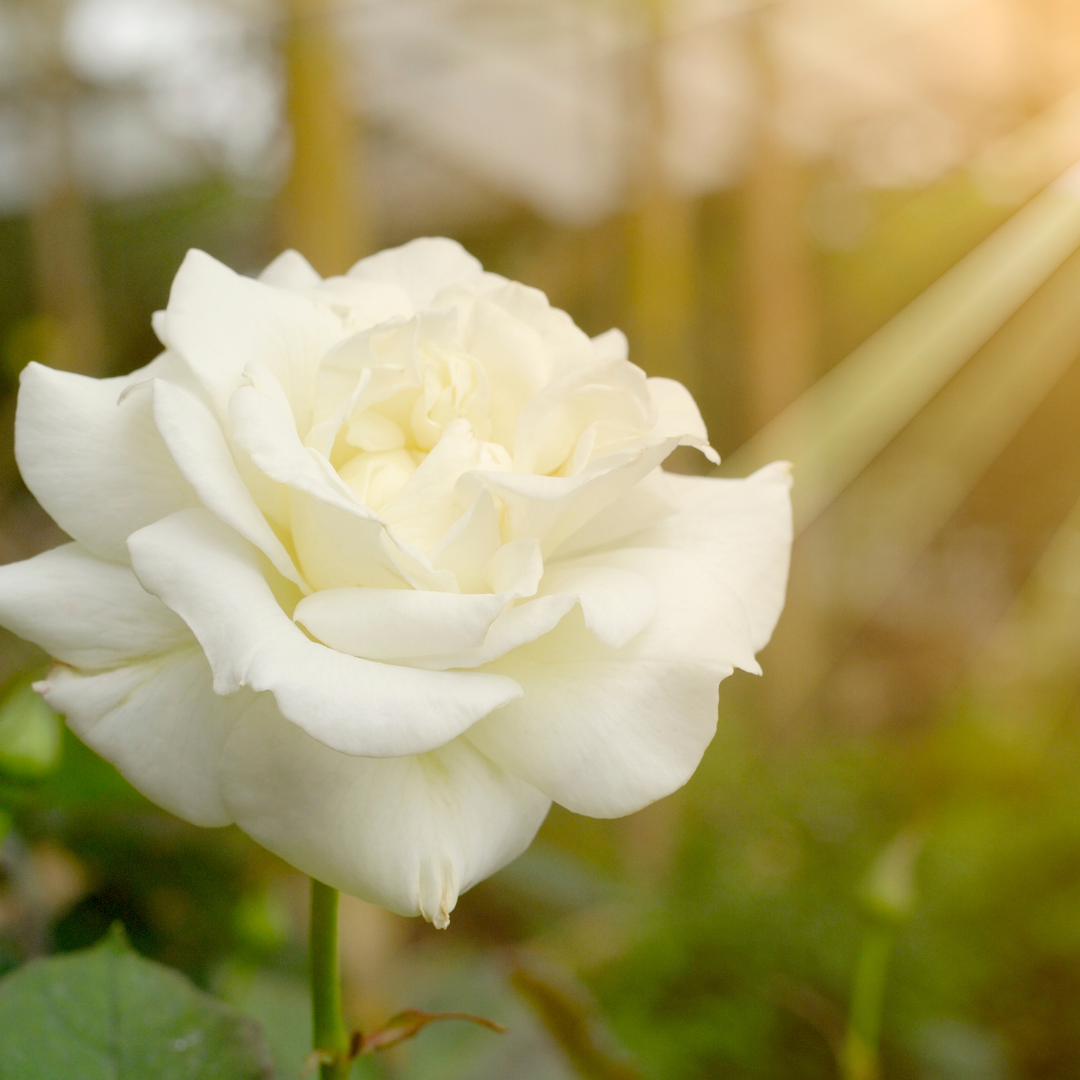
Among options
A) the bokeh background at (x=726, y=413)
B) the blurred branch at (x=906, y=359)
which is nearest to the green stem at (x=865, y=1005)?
the bokeh background at (x=726, y=413)

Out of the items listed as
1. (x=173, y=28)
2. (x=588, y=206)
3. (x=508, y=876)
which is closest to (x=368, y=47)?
(x=173, y=28)

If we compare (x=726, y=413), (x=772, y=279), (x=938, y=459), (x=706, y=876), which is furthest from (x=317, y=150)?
(x=938, y=459)

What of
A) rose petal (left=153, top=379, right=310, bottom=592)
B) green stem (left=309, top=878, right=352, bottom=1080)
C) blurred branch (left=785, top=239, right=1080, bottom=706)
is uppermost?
rose petal (left=153, top=379, right=310, bottom=592)

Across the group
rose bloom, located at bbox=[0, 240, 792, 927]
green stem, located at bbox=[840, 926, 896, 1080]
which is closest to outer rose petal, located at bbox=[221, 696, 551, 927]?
rose bloom, located at bbox=[0, 240, 792, 927]

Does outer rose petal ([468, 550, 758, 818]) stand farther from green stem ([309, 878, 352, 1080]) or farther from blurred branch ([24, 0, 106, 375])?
blurred branch ([24, 0, 106, 375])

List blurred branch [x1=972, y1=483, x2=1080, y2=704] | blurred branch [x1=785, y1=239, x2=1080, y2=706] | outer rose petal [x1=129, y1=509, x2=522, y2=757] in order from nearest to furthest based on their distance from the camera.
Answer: outer rose petal [x1=129, y1=509, x2=522, y2=757]
blurred branch [x1=785, y1=239, x2=1080, y2=706]
blurred branch [x1=972, y1=483, x2=1080, y2=704]

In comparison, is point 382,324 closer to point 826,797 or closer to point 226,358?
point 226,358
